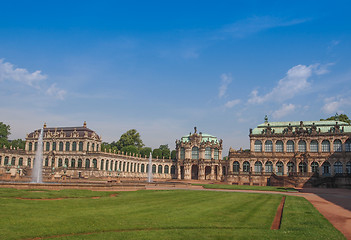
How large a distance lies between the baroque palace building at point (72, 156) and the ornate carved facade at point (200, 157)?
17763 mm

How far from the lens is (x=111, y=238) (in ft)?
46.5

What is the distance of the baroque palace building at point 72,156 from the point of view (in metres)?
102

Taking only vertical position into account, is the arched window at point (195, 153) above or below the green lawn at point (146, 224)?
above

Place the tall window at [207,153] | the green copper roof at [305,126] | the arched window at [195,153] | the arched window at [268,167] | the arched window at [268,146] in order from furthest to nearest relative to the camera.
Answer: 1. the arched window at [195,153]
2. the tall window at [207,153]
3. the arched window at [268,146]
4. the arched window at [268,167]
5. the green copper roof at [305,126]

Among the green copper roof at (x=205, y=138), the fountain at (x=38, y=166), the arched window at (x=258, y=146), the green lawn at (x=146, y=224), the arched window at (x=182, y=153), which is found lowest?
the green lawn at (x=146, y=224)

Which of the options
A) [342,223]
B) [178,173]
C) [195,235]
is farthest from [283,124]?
[195,235]

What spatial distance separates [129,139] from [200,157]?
132 feet

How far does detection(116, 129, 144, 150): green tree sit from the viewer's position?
464 feet

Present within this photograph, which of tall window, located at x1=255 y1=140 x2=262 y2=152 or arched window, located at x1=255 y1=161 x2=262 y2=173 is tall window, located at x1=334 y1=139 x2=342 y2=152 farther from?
arched window, located at x1=255 y1=161 x2=262 y2=173

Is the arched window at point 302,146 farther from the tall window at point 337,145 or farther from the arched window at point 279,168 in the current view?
the tall window at point 337,145

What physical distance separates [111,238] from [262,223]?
31.7 feet

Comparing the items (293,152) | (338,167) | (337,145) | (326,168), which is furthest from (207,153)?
(338,167)

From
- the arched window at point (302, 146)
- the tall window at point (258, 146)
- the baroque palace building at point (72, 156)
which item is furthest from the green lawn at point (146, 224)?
the baroque palace building at point (72, 156)

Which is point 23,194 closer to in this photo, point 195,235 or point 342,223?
point 195,235
